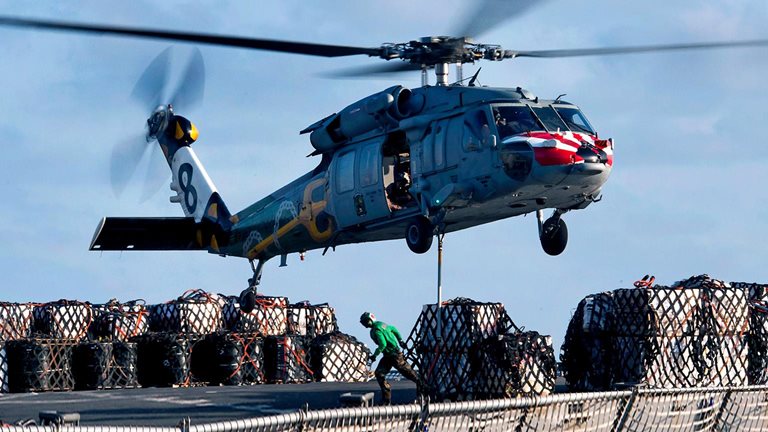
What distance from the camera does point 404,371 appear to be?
18594 mm

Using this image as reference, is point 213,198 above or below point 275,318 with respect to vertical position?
above

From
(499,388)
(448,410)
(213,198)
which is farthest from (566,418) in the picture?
(213,198)

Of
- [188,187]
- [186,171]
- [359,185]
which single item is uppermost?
[186,171]

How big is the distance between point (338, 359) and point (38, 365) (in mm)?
6810

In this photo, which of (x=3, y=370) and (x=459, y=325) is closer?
(x=459, y=325)

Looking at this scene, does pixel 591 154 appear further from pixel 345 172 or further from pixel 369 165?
pixel 345 172

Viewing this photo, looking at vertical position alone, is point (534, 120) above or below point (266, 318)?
above

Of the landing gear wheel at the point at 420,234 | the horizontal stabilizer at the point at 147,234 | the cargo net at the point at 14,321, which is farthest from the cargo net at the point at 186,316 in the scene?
the landing gear wheel at the point at 420,234

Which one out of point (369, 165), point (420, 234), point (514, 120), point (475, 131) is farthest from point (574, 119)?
point (369, 165)

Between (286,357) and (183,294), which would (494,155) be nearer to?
(286,357)

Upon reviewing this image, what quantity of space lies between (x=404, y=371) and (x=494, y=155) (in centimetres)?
561

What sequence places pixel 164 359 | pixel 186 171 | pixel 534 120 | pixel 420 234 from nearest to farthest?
1. pixel 534 120
2. pixel 420 234
3. pixel 164 359
4. pixel 186 171

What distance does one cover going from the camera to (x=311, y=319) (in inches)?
1259

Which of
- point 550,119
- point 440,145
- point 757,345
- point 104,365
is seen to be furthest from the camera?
point 104,365
